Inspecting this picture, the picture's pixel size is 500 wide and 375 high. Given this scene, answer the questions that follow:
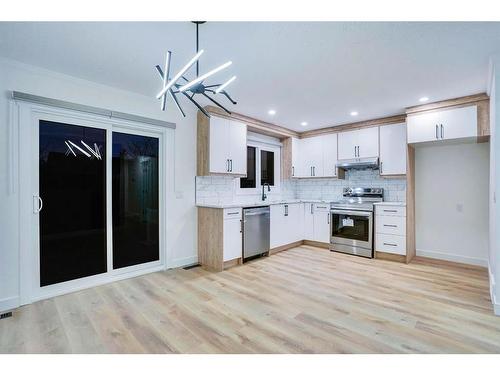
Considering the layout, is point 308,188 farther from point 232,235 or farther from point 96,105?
point 96,105

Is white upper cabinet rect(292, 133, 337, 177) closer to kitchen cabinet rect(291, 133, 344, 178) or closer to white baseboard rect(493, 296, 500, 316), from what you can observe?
kitchen cabinet rect(291, 133, 344, 178)

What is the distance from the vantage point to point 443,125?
3.67 meters

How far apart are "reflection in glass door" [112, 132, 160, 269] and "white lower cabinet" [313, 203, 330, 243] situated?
3.05 m

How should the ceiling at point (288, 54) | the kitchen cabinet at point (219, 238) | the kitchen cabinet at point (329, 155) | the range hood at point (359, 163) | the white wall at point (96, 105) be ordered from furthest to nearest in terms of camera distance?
1. the kitchen cabinet at point (329, 155)
2. the range hood at point (359, 163)
3. the kitchen cabinet at point (219, 238)
4. the white wall at point (96, 105)
5. the ceiling at point (288, 54)

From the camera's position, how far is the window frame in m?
4.93

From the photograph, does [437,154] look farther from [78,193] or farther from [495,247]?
[78,193]

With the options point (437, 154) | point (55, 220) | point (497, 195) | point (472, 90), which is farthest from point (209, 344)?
point (437, 154)

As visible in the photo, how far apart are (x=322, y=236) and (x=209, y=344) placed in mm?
3578

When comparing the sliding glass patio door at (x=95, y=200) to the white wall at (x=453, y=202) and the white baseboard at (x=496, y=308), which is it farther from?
the white wall at (x=453, y=202)

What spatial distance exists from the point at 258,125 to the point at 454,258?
157 inches

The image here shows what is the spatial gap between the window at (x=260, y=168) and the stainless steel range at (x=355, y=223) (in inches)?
55.9

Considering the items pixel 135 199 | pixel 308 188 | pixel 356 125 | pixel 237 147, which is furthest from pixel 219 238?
pixel 356 125

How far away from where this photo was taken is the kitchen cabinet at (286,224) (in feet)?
15.1

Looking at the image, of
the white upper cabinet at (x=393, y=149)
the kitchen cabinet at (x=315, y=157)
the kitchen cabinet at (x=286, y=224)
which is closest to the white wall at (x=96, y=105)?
the kitchen cabinet at (x=286, y=224)
